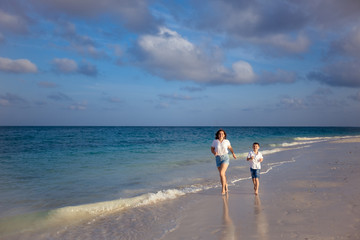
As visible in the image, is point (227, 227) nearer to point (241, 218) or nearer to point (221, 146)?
point (241, 218)

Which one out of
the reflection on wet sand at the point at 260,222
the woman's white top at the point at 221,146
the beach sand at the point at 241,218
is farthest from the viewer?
the woman's white top at the point at 221,146

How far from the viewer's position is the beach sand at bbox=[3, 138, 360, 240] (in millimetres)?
4762

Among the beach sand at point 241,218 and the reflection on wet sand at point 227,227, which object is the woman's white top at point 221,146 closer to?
the beach sand at point 241,218

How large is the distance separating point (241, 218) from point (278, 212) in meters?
0.99

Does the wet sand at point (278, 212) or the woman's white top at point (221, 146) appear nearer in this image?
the wet sand at point (278, 212)

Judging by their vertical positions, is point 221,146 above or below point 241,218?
above

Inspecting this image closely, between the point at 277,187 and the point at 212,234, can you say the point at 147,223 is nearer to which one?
the point at 212,234

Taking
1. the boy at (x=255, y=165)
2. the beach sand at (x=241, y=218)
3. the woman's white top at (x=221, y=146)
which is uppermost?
the woman's white top at (x=221, y=146)

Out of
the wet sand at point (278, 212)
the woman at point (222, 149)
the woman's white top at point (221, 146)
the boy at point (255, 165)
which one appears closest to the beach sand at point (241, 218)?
the wet sand at point (278, 212)

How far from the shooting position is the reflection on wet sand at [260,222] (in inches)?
183

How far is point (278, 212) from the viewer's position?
232 inches

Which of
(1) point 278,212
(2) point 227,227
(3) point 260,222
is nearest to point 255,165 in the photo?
(1) point 278,212

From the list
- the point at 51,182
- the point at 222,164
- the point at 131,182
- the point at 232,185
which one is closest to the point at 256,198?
the point at 222,164

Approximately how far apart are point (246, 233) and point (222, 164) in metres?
3.28
